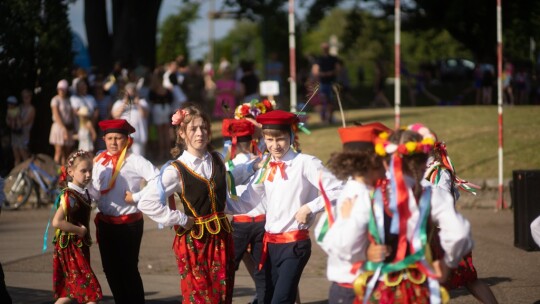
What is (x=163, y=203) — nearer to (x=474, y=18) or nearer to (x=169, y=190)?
(x=169, y=190)

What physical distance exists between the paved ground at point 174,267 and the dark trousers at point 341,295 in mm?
3322

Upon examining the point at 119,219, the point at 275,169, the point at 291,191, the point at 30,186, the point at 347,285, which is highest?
the point at 275,169

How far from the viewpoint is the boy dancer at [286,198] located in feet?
22.6

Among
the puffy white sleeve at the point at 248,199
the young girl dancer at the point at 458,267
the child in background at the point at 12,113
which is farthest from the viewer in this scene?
the child in background at the point at 12,113

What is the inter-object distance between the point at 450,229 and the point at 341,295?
762 mm

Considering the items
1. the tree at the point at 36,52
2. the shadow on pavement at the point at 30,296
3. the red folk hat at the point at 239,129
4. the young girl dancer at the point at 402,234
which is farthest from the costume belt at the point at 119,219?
the tree at the point at 36,52

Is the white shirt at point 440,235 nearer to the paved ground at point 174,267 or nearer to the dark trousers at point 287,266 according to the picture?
the dark trousers at point 287,266

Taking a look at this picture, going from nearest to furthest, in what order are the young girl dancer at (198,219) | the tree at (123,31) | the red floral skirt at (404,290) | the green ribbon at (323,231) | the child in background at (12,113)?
the red floral skirt at (404,290) → the green ribbon at (323,231) → the young girl dancer at (198,219) → the child in background at (12,113) → the tree at (123,31)

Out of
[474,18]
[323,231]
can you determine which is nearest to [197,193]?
[323,231]

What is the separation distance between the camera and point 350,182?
519 centimetres

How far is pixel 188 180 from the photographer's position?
22.4ft

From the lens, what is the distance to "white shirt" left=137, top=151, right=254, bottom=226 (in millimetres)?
6660

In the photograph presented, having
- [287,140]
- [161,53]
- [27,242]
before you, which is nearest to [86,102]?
[27,242]

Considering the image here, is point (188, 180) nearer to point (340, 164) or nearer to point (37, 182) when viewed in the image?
point (340, 164)
